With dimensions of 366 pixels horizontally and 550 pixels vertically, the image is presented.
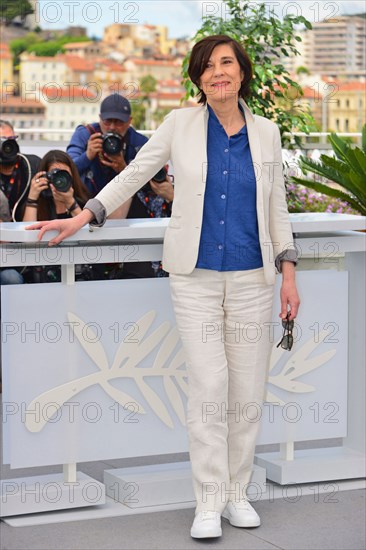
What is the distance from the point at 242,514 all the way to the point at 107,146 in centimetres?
245

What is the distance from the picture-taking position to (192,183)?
3.68 meters

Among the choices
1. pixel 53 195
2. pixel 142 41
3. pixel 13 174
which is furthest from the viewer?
pixel 142 41

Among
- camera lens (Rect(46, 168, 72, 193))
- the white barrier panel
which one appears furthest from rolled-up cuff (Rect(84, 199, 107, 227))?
A: camera lens (Rect(46, 168, 72, 193))

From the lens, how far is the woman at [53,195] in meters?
5.07

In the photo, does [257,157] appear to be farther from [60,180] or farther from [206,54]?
[60,180]

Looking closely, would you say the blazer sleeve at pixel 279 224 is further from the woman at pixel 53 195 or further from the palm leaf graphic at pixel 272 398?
the woman at pixel 53 195

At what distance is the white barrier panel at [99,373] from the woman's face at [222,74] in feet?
2.45

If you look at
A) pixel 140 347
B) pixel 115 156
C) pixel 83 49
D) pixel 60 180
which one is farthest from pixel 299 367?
pixel 83 49

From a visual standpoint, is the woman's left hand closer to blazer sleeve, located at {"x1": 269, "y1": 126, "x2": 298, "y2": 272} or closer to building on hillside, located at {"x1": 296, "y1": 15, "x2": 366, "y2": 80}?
blazer sleeve, located at {"x1": 269, "y1": 126, "x2": 298, "y2": 272}

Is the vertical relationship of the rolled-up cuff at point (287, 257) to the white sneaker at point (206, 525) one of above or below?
above

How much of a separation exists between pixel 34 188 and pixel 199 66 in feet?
5.44

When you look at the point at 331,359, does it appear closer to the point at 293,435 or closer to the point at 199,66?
the point at 293,435

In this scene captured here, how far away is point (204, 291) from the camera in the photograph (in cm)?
369

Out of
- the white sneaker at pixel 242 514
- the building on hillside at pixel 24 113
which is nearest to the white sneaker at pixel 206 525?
the white sneaker at pixel 242 514
